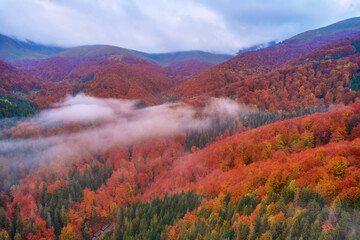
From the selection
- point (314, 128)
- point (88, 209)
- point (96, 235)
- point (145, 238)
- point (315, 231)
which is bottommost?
point (96, 235)

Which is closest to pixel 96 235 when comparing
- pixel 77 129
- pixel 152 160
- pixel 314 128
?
pixel 152 160

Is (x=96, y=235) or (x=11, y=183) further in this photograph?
(x=11, y=183)

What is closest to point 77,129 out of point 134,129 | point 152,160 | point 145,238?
point 134,129

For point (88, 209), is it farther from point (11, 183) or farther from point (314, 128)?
point (314, 128)

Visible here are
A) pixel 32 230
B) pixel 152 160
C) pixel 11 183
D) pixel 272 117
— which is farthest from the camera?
pixel 272 117

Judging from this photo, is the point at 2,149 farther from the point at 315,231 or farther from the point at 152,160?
the point at 315,231

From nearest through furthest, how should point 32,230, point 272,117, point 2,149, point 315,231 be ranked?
point 315,231, point 32,230, point 2,149, point 272,117

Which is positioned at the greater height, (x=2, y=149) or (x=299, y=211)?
(x=2, y=149)
